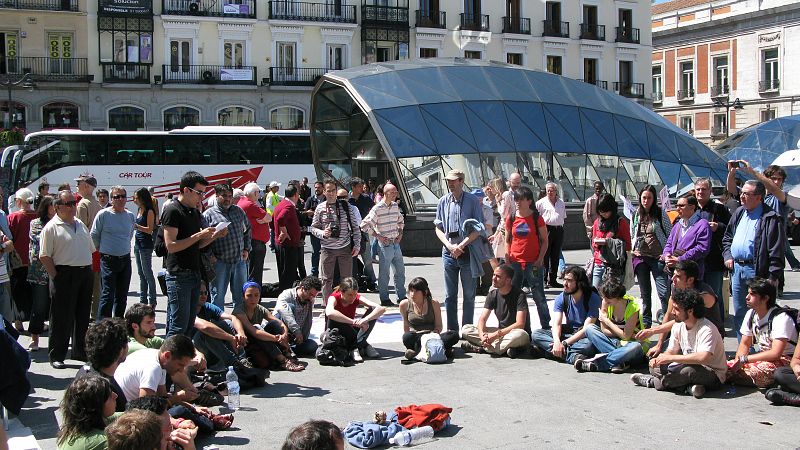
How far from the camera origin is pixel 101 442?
4.31 metres

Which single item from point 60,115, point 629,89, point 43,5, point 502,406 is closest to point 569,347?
point 502,406

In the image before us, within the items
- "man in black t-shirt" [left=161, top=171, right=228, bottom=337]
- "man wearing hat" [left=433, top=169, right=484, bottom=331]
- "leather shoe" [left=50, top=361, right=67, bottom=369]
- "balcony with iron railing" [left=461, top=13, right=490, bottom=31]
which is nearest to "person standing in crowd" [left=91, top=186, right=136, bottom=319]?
"leather shoe" [left=50, top=361, right=67, bottom=369]

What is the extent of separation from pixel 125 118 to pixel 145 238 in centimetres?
3314

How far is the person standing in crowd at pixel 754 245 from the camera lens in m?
8.37

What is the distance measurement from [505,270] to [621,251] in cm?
196

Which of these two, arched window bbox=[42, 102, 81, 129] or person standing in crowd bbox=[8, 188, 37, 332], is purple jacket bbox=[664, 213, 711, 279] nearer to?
person standing in crowd bbox=[8, 188, 37, 332]

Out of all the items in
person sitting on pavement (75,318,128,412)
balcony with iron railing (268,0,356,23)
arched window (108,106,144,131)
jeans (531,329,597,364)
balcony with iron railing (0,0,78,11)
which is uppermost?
balcony with iron railing (268,0,356,23)

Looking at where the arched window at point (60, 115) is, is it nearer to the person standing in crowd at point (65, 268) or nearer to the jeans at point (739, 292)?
the person standing in crowd at point (65, 268)

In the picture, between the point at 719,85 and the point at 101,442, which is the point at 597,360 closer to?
the point at 101,442

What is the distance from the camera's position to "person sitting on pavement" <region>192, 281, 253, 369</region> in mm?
7871

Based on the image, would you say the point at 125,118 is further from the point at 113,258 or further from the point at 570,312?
the point at 570,312

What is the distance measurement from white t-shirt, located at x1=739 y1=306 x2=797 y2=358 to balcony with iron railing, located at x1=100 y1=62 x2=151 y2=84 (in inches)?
1531

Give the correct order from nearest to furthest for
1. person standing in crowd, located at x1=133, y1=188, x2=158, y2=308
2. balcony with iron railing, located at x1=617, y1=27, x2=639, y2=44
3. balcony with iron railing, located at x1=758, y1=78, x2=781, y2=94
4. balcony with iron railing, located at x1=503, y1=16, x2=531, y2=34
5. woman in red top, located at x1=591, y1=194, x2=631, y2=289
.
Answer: woman in red top, located at x1=591, y1=194, x2=631, y2=289, person standing in crowd, located at x1=133, y1=188, x2=158, y2=308, balcony with iron railing, located at x1=503, y1=16, x2=531, y2=34, balcony with iron railing, located at x1=617, y1=27, x2=639, y2=44, balcony with iron railing, located at x1=758, y1=78, x2=781, y2=94

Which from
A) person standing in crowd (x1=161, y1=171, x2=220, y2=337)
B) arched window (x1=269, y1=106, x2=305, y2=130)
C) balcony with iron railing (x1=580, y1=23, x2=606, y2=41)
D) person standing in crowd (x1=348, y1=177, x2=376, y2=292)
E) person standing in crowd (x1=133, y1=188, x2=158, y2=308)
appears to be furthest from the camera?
balcony with iron railing (x1=580, y1=23, x2=606, y2=41)
